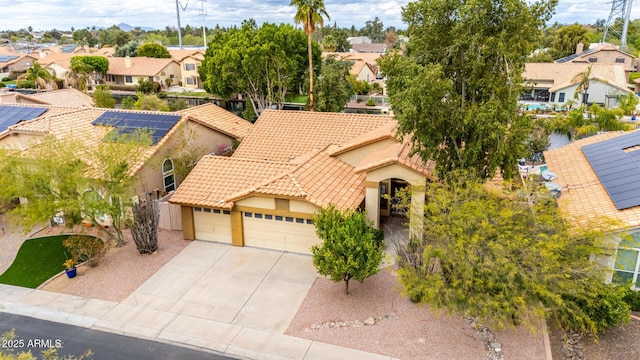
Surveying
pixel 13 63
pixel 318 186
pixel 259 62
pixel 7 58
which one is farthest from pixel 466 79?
pixel 7 58

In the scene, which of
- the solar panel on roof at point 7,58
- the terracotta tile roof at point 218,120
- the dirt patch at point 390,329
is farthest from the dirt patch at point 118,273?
the solar panel on roof at point 7,58

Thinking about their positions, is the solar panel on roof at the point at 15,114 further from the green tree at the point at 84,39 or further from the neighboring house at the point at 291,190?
the green tree at the point at 84,39

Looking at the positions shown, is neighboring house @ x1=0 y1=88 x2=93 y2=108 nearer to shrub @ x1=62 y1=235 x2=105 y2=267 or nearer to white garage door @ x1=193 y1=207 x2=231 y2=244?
shrub @ x1=62 y1=235 x2=105 y2=267

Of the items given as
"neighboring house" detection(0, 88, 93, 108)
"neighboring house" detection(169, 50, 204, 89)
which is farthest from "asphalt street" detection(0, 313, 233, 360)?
"neighboring house" detection(169, 50, 204, 89)

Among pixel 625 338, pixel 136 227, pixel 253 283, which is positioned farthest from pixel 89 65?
pixel 625 338

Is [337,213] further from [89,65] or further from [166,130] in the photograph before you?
A: [89,65]

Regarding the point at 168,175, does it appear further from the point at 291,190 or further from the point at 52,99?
the point at 52,99
